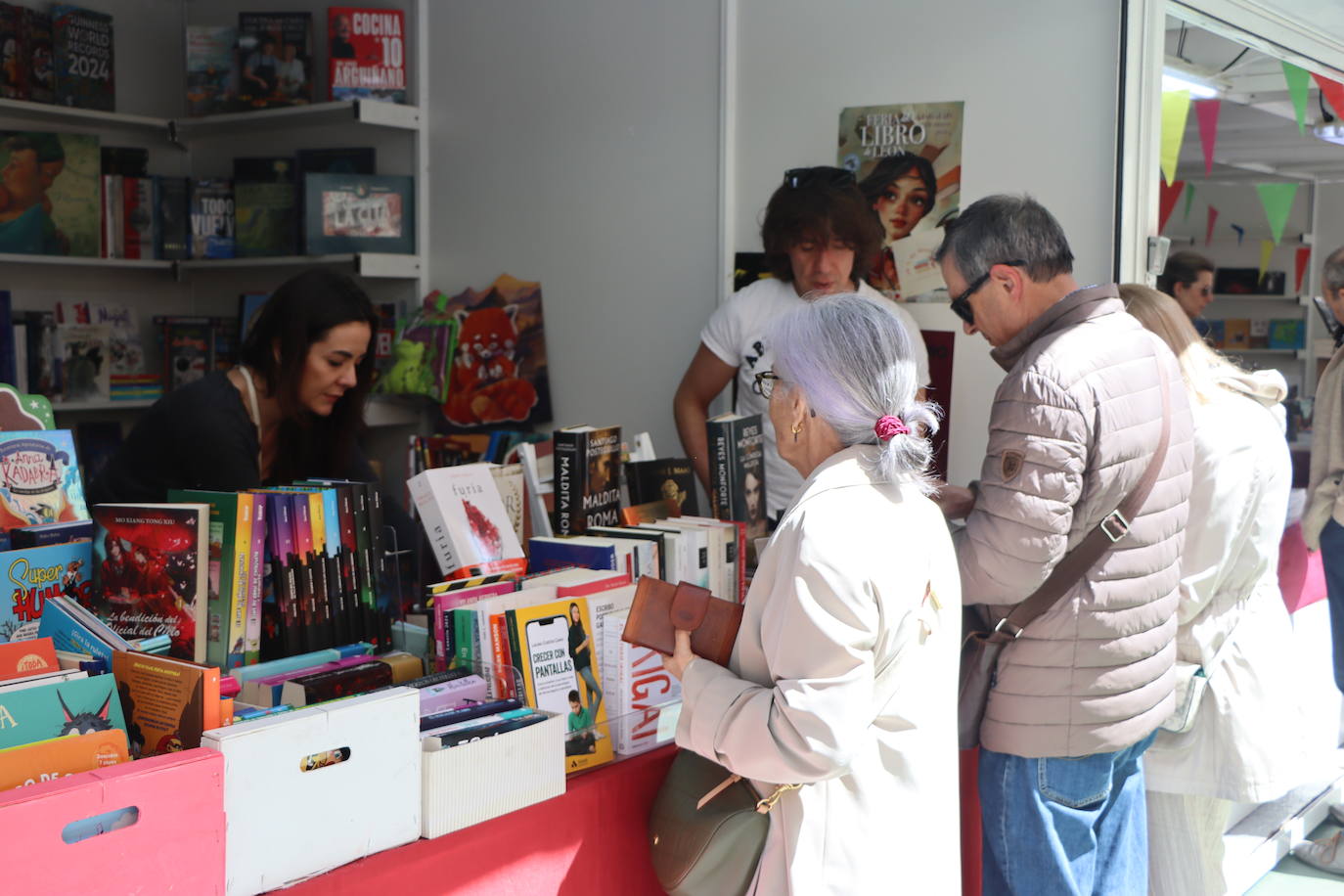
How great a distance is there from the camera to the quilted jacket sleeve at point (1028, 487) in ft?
6.39

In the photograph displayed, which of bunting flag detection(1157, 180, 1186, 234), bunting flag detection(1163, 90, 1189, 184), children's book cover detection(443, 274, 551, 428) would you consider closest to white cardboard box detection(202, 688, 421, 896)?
bunting flag detection(1157, 180, 1186, 234)

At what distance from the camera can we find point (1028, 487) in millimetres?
1956

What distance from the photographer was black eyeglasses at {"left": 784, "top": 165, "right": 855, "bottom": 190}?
312 cm

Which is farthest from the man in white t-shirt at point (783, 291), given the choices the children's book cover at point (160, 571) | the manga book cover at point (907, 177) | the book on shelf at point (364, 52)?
the book on shelf at point (364, 52)

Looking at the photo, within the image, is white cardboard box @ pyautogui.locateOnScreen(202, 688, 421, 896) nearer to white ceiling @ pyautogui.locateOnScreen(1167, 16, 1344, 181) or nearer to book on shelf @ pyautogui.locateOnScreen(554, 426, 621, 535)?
book on shelf @ pyautogui.locateOnScreen(554, 426, 621, 535)

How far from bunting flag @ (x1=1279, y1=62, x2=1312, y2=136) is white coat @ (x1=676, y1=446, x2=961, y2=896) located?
10.5 feet

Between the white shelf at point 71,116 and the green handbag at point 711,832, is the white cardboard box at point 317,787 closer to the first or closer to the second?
the green handbag at point 711,832

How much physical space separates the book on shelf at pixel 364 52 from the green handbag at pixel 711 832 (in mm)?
3266

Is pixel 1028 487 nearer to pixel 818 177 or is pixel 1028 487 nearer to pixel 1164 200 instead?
pixel 818 177

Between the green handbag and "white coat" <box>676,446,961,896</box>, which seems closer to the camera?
"white coat" <box>676,446,961,896</box>

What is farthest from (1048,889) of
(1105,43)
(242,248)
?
(242,248)

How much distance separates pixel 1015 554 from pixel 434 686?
94 cm

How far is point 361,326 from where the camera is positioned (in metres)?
2.60

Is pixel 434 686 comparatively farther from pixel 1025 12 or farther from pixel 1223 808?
pixel 1025 12
